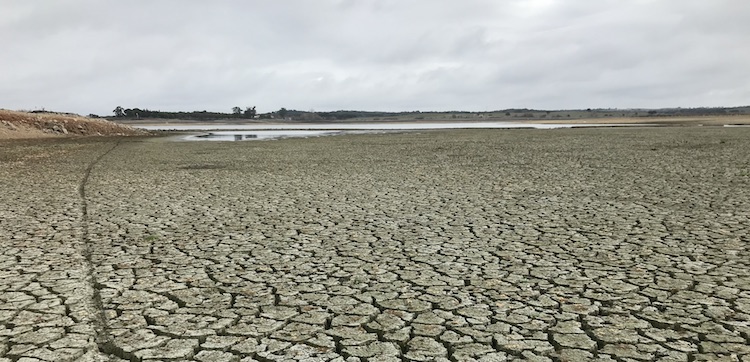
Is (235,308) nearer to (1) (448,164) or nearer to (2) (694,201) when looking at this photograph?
(2) (694,201)

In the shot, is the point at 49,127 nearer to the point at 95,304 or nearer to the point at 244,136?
the point at 244,136


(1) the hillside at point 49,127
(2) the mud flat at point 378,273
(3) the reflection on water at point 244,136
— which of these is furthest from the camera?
(1) the hillside at point 49,127

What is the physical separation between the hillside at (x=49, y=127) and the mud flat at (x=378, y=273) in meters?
31.1

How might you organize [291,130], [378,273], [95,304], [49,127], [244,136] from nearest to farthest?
[95,304] < [378,273] < [244,136] < [49,127] < [291,130]

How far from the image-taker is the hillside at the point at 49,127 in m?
37.1

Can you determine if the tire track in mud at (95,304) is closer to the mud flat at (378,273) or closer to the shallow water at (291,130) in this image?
the mud flat at (378,273)

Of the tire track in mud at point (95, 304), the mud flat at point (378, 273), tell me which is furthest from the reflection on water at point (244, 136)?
the tire track in mud at point (95, 304)

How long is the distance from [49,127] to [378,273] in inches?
1684

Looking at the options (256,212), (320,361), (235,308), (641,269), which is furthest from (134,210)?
(641,269)

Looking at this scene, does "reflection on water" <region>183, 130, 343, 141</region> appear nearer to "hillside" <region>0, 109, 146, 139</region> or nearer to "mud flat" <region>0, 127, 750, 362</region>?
"hillside" <region>0, 109, 146, 139</region>

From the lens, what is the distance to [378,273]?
530 centimetres

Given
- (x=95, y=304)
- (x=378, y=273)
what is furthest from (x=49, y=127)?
(x=378, y=273)

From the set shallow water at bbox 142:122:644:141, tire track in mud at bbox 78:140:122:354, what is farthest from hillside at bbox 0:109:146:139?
tire track in mud at bbox 78:140:122:354

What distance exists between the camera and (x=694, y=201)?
29.8 feet
